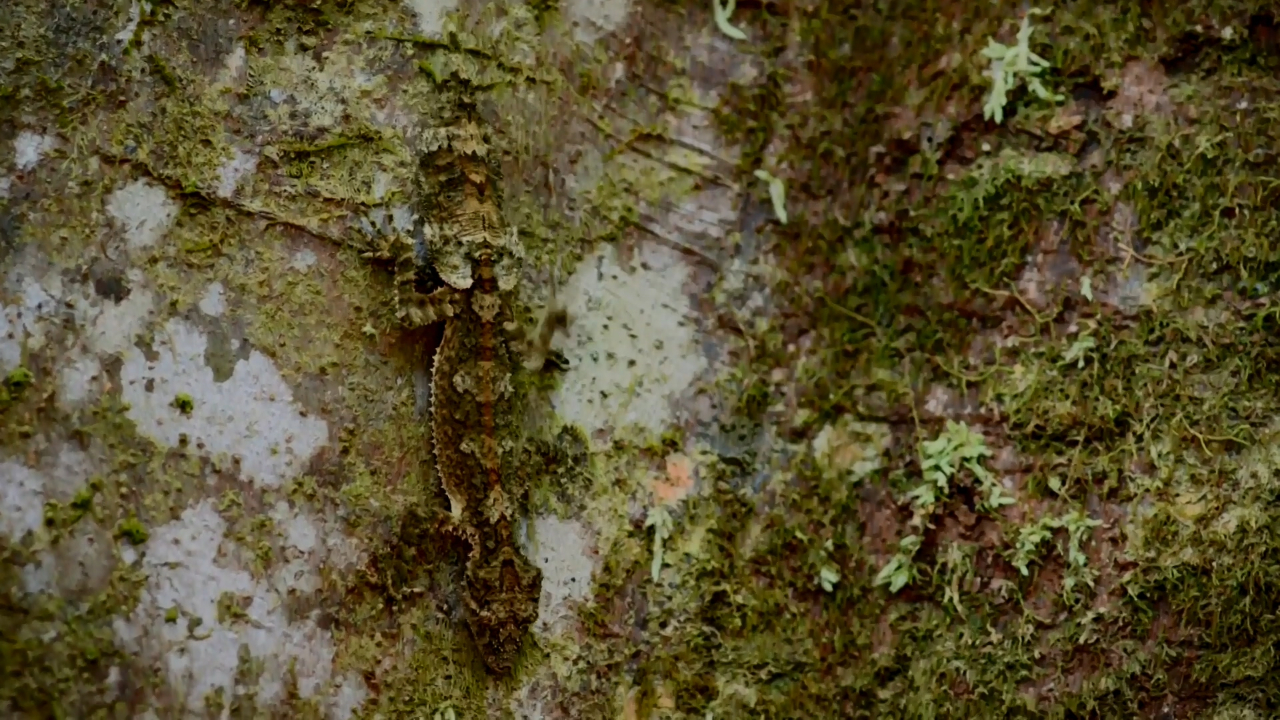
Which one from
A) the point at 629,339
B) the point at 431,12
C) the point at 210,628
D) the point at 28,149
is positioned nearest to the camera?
the point at 28,149

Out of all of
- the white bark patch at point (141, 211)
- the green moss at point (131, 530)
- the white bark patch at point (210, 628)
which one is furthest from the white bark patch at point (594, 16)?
the green moss at point (131, 530)

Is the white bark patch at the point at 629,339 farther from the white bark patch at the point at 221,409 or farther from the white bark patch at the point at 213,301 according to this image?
the white bark patch at the point at 213,301

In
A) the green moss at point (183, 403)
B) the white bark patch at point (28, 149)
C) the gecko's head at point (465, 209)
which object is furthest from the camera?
the gecko's head at point (465, 209)

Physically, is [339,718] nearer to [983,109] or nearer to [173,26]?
[173,26]

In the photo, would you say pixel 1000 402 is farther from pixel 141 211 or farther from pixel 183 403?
pixel 141 211

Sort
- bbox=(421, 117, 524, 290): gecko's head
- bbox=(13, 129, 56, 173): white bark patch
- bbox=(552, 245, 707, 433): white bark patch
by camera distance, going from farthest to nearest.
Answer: bbox=(552, 245, 707, 433): white bark patch → bbox=(421, 117, 524, 290): gecko's head → bbox=(13, 129, 56, 173): white bark patch

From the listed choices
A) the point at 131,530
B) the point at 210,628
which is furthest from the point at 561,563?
the point at 131,530

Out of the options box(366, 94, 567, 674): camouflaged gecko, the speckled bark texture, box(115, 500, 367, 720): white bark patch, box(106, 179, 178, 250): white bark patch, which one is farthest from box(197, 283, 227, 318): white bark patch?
box(115, 500, 367, 720): white bark patch

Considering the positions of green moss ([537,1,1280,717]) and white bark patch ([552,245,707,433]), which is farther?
white bark patch ([552,245,707,433])

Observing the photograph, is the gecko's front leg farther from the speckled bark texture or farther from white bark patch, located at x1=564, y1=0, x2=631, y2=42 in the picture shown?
white bark patch, located at x1=564, y1=0, x2=631, y2=42
